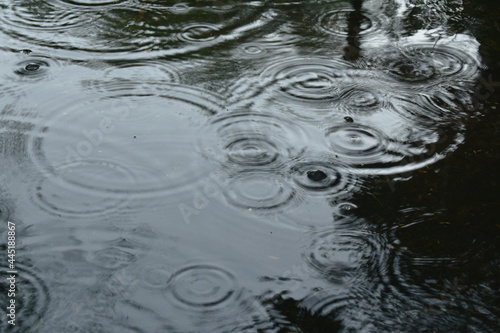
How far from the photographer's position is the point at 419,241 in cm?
339

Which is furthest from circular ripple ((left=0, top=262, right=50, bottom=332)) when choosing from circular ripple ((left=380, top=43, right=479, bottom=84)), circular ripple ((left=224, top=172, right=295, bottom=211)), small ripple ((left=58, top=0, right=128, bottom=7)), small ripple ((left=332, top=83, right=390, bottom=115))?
small ripple ((left=58, top=0, right=128, bottom=7))

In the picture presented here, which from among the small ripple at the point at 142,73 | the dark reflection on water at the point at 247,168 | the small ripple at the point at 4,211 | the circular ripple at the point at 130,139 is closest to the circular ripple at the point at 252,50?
the dark reflection on water at the point at 247,168

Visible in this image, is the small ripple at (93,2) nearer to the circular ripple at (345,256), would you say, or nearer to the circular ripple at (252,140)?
the circular ripple at (252,140)

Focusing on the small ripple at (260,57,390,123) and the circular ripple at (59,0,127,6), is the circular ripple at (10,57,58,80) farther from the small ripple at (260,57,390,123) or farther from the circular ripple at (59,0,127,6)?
the small ripple at (260,57,390,123)

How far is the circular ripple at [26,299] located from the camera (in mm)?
2866

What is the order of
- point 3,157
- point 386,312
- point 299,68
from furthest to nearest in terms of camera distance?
1. point 299,68
2. point 3,157
3. point 386,312

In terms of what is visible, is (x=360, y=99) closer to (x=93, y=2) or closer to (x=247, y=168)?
(x=247, y=168)

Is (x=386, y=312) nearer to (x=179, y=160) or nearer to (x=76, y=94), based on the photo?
(x=179, y=160)

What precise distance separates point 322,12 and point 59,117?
8.70 ft

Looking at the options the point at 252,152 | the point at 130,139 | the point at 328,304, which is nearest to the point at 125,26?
the point at 130,139

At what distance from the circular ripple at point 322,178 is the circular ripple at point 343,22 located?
6.14 feet

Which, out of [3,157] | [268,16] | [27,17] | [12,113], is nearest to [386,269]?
[3,157]

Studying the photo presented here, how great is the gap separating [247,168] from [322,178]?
1.52 feet

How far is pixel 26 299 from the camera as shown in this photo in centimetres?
298
